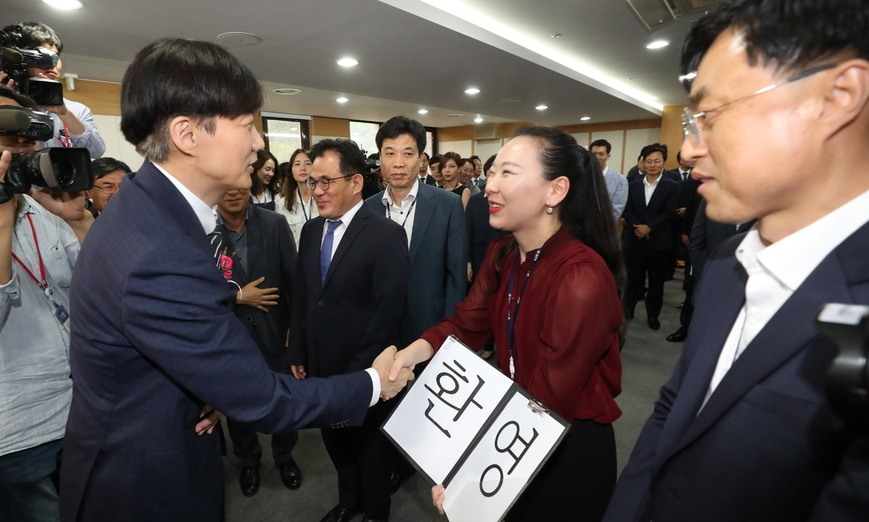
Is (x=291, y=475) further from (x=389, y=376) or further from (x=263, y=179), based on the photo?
(x=263, y=179)

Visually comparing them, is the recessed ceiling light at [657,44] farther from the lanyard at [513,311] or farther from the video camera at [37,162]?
the video camera at [37,162]

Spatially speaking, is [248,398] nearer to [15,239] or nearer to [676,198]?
[15,239]

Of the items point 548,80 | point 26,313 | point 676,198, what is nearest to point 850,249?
point 26,313

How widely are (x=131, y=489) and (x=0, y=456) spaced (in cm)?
61

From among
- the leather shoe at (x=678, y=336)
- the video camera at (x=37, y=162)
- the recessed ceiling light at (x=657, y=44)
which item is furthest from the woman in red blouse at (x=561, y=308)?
the recessed ceiling light at (x=657, y=44)

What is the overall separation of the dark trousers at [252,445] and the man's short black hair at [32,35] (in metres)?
2.00

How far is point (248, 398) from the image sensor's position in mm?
944

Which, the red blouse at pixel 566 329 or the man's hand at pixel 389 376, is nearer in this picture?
the red blouse at pixel 566 329

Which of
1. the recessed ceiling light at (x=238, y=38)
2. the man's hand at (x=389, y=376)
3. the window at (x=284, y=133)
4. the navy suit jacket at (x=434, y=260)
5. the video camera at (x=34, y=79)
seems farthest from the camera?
the window at (x=284, y=133)

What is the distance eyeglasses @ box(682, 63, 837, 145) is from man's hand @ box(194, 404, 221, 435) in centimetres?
120

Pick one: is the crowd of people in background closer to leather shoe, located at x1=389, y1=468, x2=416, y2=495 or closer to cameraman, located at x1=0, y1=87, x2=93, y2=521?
cameraman, located at x1=0, y1=87, x2=93, y2=521

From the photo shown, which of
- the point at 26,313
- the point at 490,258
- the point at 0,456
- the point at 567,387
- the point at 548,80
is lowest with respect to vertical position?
the point at 0,456

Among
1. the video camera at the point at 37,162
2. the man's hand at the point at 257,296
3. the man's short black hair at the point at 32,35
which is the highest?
the man's short black hair at the point at 32,35

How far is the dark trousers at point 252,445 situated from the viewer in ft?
7.18
